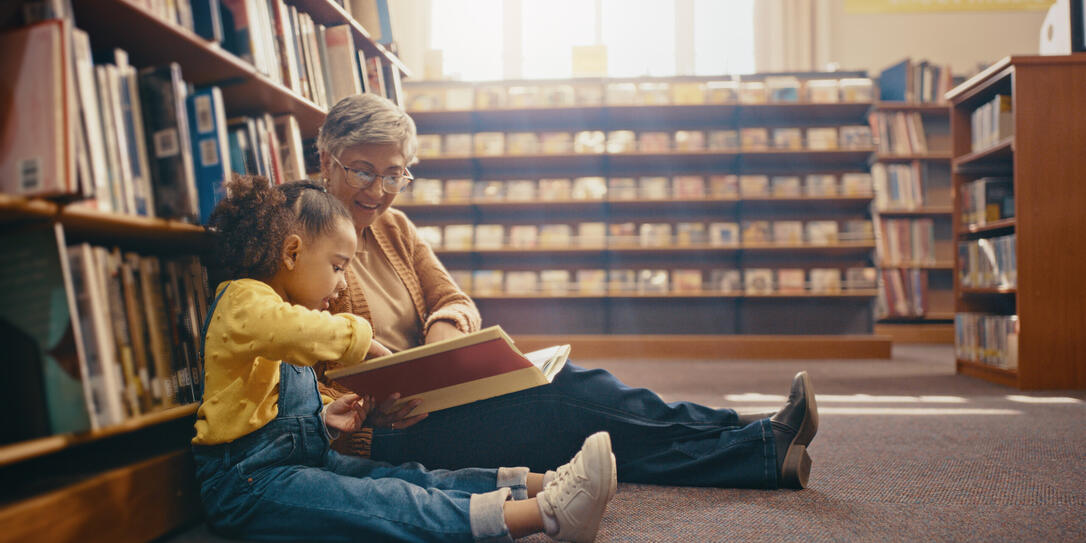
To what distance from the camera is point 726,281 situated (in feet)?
13.8

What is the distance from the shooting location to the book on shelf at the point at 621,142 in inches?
166

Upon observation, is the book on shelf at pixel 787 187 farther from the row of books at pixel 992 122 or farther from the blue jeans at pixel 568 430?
the blue jeans at pixel 568 430

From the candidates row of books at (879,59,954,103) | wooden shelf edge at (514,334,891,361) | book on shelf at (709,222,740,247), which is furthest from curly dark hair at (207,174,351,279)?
row of books at (879,59,954,103)

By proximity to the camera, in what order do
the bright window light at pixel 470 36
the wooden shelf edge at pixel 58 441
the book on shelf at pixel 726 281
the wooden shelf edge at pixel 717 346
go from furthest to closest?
the bright window light at pixel 470 36 → the book on shelf at pixel 726 281 → the wooden shelf edge at pixel 717 346 → the wooden shelf edge at pixel 58 441

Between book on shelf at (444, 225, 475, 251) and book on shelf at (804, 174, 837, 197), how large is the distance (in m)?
2.23

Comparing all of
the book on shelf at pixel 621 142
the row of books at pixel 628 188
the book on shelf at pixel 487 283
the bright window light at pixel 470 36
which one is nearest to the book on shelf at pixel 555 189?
the row of books at pixel 628 188

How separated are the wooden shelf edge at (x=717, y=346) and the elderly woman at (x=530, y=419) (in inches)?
109

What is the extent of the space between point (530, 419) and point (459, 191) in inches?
126

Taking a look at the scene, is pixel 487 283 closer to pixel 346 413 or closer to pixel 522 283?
pixel 522 283

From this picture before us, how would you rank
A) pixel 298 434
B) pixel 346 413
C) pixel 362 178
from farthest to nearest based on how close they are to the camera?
pixel 362 178
pixel 346 413
pixel 298 434

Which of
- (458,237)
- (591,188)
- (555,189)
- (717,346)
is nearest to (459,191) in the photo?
(458,237)

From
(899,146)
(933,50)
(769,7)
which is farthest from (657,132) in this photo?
(933,50)

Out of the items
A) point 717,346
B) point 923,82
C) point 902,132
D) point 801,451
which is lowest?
point 717,346

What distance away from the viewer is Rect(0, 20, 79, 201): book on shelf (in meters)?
0.76
